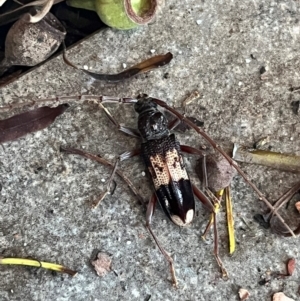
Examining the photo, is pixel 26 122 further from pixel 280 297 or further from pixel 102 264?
pixel 280 297

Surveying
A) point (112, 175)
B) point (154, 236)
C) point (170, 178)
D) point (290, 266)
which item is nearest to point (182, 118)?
point (170, 178)

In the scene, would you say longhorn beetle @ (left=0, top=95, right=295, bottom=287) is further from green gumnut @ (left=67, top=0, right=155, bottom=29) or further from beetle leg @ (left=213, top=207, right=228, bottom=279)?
green gumnut @ (left=67, top=0, right=155, bottom=29)

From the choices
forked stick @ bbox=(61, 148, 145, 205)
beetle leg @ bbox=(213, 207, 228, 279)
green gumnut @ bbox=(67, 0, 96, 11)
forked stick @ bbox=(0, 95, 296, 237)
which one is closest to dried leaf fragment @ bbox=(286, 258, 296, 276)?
forked stick @ bbox=(0, 95, 296, 237)

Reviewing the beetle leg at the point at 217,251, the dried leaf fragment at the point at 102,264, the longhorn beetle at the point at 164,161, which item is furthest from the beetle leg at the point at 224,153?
the dried leaf fragment at the point at 102,264

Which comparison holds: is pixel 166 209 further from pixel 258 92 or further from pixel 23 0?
pixel 23 0

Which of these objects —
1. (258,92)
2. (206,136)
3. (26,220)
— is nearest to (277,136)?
(258,92)
